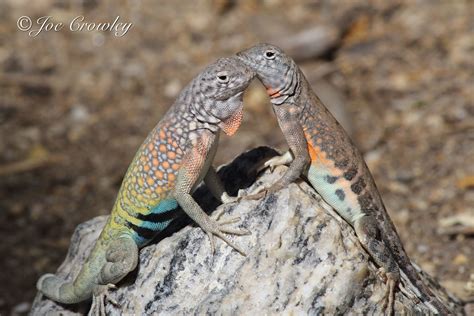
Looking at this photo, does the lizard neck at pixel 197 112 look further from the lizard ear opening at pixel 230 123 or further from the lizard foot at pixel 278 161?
the lizard foot at pixel 278 161

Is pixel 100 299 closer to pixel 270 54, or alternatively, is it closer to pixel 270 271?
pixel 270 271

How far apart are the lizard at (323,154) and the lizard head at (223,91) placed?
0.32 m

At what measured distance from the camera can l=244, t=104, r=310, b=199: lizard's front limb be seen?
13.8ft

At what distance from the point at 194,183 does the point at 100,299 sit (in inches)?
37.1

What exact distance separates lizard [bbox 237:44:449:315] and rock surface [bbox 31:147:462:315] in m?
0.22

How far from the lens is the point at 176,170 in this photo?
4.38 metres

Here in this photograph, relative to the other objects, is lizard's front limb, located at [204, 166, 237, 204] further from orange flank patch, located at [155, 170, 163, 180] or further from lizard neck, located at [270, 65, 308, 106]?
lizard neck, located at [270, 65, 308, 106]

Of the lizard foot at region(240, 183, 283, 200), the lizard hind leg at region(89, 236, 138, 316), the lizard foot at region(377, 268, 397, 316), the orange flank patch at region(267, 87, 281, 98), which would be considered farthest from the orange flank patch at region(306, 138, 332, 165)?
the lizard hind leg at region(89, 236, 138, 316)

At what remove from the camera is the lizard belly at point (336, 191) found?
4578 millimetres

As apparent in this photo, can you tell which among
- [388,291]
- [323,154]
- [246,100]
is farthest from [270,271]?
[246,100]

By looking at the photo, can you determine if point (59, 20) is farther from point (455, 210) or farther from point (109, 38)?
point (455, 210)

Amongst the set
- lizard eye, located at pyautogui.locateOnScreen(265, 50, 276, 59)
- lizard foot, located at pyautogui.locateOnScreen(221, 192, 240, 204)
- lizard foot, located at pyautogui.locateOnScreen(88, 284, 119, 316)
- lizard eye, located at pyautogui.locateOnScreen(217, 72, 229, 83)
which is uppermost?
lizard eye, located at pyautogui.locateOnScreen(217, 72, 229, 83)

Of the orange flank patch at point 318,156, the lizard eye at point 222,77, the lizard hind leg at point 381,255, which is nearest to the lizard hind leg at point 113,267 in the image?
the lizard eye at point 222,77

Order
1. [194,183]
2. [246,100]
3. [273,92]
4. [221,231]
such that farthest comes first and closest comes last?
1. [246,100]
2. [273,92]
3. [194,183]
4. [221,231]
